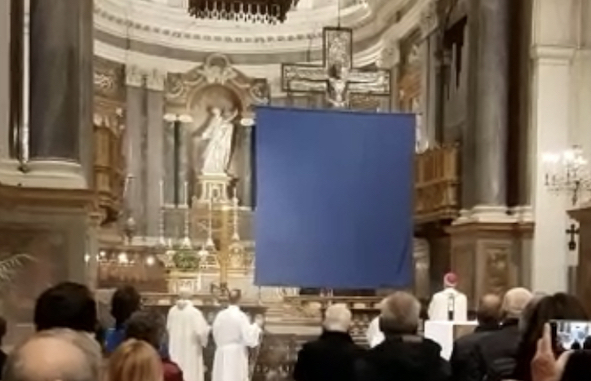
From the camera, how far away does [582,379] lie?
2.72 meters

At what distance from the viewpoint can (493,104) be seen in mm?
14414

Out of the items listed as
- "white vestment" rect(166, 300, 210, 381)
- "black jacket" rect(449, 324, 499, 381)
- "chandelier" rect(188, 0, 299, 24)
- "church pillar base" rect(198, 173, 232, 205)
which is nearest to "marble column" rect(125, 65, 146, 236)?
"church pillar base" rect(198, 173, 232, 205)

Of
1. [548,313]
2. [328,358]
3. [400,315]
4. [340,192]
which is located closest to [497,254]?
[340,192]

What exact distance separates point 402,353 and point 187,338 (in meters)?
8.15

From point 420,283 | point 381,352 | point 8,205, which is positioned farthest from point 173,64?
point 381,352

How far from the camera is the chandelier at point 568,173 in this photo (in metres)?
13.6

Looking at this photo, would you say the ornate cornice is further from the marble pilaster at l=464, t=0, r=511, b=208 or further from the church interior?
the marble pilaster at l=464, t=0, r=511, b=208

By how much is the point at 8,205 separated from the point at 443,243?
26.8 feet

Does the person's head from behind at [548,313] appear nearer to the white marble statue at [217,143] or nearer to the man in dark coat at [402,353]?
the man in dark coat at [402,353]

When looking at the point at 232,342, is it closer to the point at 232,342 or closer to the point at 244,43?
the point at 232,342

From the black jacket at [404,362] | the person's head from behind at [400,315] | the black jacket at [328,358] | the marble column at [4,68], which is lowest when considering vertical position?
the black jacket at [328,358]

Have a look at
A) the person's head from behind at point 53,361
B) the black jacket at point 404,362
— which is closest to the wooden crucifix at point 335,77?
the black jacket at point 404,362

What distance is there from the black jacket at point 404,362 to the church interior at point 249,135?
6706 millimetres

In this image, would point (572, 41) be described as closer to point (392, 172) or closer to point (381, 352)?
point (392, 172)
